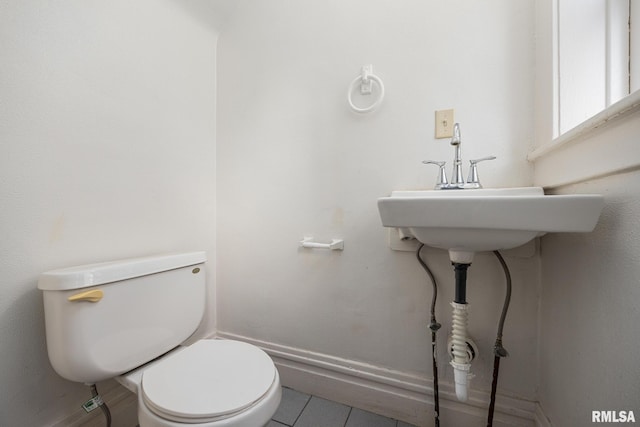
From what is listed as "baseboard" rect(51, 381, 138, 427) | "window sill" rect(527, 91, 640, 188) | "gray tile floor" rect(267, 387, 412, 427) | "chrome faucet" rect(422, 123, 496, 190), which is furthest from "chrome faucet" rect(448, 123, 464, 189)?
"baseboard" rect(51, 381, 138, 427)

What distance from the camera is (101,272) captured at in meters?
0.71

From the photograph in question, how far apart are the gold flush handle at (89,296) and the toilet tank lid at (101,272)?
2 cm

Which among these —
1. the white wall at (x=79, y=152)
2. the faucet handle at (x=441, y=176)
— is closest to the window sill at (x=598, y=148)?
the faucet handle at (x=441, y=176)

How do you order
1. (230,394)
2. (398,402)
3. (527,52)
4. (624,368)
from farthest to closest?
1. (398,402)
2. (527,52)
3. (230,394)
4. (624,368)

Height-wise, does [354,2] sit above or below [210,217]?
above

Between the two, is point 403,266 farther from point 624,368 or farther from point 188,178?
point 188,178

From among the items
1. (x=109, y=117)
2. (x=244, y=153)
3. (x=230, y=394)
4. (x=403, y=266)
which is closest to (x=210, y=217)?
(x=244, y=153)

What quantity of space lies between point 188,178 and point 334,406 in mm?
1273

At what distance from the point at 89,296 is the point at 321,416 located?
3.16ft

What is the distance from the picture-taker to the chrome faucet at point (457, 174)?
86 cm

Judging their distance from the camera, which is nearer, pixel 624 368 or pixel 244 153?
pixel 624 368

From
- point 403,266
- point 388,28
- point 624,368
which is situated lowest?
point 624,368

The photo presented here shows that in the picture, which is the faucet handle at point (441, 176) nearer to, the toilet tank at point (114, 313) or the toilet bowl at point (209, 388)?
the toilet bowl at point (209, 388)

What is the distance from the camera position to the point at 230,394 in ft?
2.09
